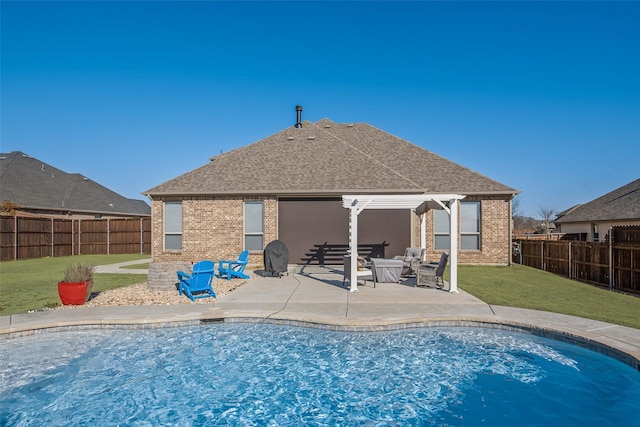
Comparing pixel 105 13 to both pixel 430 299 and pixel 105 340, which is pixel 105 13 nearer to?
pixel 105 340

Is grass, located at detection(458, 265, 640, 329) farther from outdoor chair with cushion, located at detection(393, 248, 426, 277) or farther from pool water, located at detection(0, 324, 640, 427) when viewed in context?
pool water, located at detection(0, 324, 640, 427)

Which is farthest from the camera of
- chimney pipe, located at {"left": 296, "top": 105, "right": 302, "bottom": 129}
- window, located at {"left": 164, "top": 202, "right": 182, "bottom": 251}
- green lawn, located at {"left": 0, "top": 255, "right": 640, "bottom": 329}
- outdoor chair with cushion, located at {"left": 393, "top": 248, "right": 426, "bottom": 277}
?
chimney pipe, located at {"left": 296, "top": 105, "right": 302, "bottom": 129}

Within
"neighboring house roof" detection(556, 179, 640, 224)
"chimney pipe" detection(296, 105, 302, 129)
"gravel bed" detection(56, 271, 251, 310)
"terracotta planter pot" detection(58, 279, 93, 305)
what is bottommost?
"gravel bed" detection(56, 271, 251, 310)

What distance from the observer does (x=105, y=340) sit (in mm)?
6562

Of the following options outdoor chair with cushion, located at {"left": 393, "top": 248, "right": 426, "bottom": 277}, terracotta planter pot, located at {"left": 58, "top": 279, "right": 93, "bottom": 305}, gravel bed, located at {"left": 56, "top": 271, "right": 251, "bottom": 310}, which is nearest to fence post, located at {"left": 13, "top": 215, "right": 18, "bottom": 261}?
gravel bed, located at {"left": 56, "top": 271, "right": 251, "bottom": 310}

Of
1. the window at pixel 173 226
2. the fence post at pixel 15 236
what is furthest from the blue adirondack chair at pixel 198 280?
the fence post at pixel 15 236

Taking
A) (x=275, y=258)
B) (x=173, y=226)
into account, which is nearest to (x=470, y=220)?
(x=275, y=258)

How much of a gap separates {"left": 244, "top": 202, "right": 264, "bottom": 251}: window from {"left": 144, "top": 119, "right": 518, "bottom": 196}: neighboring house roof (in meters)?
0.75

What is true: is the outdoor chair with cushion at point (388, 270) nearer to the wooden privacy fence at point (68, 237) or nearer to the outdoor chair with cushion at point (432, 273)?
the outdoor chair with cushion at point (432, 273)

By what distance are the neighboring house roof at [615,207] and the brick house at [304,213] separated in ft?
39.7

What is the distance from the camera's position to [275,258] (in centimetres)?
1261

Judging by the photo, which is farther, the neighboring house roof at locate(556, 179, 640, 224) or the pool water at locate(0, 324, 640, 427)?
the neighboring house roof at locate(556, 179, 640, 224)

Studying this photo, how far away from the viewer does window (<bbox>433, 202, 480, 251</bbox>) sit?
16.4 m

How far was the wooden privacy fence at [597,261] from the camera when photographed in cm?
1099
